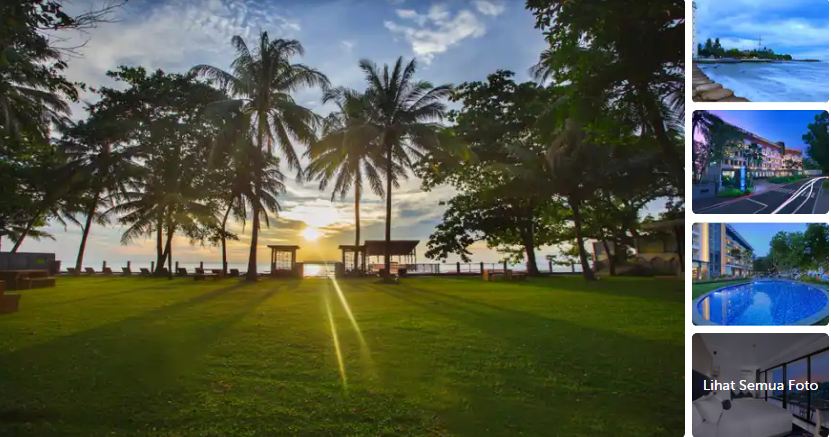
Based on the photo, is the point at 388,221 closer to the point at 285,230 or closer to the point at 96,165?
the point at 285,230

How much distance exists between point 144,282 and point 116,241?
0.99 ft

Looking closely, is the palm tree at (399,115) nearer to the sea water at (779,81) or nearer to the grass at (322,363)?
the grass at (322,363)

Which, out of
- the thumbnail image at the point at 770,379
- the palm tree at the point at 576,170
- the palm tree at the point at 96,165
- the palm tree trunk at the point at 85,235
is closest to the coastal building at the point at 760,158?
the thumbnail image at the point at 770,379

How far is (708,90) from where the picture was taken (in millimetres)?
2010

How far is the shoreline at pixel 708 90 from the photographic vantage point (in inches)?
77.5

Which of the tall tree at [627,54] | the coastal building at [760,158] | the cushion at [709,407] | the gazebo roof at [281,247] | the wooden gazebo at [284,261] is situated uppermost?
the tall tree at [627,54]

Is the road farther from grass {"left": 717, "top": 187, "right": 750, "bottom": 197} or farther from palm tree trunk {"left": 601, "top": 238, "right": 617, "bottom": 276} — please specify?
palm tree trunk {"left": 601, "top": 238, "right": 617, "bottom": 276}

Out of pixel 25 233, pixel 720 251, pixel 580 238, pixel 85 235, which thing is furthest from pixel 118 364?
pixel 580 238

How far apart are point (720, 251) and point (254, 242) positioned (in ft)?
6.84

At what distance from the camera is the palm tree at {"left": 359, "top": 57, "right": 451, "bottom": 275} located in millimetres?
2801

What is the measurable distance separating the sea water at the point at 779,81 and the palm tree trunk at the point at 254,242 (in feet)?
6.94

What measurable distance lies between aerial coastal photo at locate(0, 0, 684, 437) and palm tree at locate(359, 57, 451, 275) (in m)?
0.02

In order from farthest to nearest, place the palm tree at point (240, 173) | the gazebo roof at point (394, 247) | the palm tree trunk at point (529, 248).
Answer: the palm tree trunk at point (529, 248) → the gazebo roof at point (394, 247) → the palm tree at point (240, 173)

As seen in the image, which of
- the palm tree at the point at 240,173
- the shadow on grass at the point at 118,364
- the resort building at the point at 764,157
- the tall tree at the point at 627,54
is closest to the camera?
the resort building at the point at 764,157
